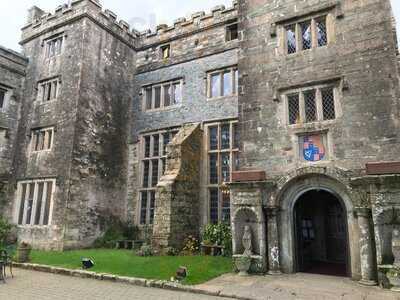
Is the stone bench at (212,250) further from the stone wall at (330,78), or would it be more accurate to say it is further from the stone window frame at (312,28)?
the stone window frame at (312,28)

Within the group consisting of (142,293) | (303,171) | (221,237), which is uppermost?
(303,171)

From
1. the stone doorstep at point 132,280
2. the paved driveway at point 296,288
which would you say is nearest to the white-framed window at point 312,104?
the paved driveway at point 296,288

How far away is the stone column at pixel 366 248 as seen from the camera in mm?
8062

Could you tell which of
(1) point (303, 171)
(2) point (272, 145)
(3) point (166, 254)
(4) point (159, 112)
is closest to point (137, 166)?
(4) point (159, 112)

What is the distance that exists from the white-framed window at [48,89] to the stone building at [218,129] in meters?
0.08

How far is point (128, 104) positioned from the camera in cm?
1791

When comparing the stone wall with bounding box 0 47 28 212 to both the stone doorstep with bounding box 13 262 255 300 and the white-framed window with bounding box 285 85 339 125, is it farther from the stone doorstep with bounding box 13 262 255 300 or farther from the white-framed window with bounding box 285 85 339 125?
the white-framed window with bounding box 285 85 339 125

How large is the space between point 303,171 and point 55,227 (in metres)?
10.5

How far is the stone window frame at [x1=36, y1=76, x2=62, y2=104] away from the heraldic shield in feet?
39.4

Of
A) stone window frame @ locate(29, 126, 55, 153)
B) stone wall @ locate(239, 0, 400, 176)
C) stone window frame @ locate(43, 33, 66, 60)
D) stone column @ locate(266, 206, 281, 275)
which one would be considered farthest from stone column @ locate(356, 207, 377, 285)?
stone window frame @ locate(43, 33, 66, 60)

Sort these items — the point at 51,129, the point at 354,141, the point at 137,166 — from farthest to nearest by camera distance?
the point at 137,166, the point at 51,129, the point at 354,141

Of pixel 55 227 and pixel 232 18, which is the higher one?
pixel 232 18

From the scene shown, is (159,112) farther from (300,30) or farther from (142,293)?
(142,293)

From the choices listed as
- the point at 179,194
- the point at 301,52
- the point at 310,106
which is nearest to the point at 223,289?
the point at 179,194
